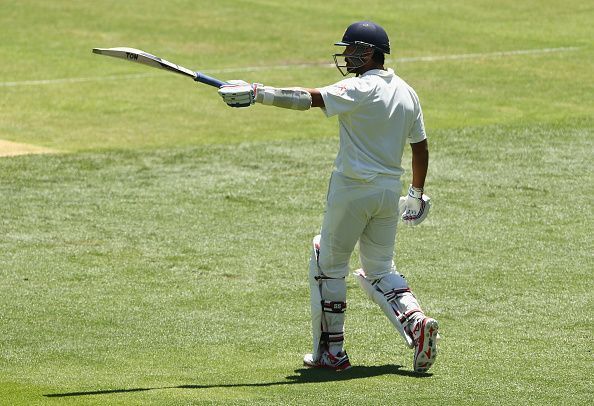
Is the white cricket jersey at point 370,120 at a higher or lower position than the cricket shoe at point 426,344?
higher

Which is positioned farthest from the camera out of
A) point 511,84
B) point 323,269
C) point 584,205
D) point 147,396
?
point 511,84

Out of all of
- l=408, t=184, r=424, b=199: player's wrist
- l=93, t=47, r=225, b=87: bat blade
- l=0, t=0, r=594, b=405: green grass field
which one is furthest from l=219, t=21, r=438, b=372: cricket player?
l=93, t=47, r=225, b=87: bat blade

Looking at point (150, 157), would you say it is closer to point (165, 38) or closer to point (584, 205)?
point (584, 205)

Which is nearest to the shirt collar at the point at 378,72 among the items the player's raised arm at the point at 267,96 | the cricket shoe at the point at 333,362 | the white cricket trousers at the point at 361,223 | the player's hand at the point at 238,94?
the player's raised arm at the point at 267,96

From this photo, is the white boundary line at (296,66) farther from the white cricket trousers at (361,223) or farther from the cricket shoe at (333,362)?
the cricket shoe at (333,362)

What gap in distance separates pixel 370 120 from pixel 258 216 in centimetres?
541

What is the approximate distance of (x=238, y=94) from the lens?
7.54 meters

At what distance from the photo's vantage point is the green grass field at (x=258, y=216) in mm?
8102

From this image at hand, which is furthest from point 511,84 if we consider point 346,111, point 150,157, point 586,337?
point 346,111

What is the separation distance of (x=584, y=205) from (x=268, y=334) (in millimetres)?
5371

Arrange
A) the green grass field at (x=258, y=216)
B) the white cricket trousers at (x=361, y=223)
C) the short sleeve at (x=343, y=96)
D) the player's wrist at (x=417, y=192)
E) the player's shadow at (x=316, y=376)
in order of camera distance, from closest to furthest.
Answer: the player's shadow at (x=316, y=376), the short sleeve at (x=343, y=96), the white cricket trousers at (x=361, y=223), the green grass field at (x=258, y=216), the player's wrist at (x=417, y=192)

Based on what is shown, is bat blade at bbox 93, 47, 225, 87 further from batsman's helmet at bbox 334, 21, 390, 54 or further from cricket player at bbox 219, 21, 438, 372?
batsman's helmet at bbox 334, 21, 390, 54

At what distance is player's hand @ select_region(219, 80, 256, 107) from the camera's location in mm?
7543

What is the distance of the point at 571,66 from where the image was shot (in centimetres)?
2125
